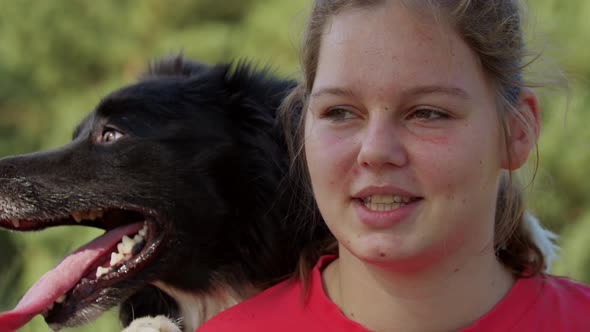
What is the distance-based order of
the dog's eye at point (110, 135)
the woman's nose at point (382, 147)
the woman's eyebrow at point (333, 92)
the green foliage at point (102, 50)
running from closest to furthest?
the woman's nose at point (382, 147) → the woman's eyebrow at point (333, 92) → the dog's eye at point (110, 135) → the green foliage at point (102, 50)

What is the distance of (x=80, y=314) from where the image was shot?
2.14 meters

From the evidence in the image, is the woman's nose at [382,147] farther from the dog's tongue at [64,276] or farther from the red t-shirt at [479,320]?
the dog's tongue at [64,276]

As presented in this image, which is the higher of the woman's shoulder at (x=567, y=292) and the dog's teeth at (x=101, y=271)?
the woman's shoulder at (x=567, y=292)

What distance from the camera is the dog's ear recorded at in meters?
2.59

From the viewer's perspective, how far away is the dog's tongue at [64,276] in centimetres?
212

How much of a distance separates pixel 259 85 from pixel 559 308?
111cm

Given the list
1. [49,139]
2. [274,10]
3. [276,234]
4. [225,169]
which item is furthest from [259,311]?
[49,139]

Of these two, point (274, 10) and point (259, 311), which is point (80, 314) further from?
point (274, 10)

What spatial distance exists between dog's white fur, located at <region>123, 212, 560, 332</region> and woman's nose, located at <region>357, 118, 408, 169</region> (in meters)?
0.75

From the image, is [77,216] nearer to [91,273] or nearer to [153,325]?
[91,273]

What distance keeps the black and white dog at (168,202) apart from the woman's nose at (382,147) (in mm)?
679

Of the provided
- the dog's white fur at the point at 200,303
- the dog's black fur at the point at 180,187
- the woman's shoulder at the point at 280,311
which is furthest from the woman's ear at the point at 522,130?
the dog's black fur at the point at 180,187

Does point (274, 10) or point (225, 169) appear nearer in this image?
point (225, 169)

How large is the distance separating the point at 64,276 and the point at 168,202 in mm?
357
